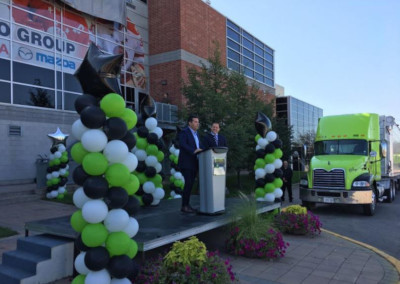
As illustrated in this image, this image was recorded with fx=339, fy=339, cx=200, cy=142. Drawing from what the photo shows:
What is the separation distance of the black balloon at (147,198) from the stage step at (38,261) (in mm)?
3009

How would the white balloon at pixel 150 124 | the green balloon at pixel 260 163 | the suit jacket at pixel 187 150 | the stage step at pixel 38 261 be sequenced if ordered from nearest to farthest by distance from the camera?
the stage step at pixel 38 261, the suit jacket at pixel 187 150, the white balloon at pixel 150 124, the green balloon at pixel 260 163

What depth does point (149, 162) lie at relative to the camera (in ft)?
26.4

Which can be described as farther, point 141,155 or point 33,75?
point 33,75

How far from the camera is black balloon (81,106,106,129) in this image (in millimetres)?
3752

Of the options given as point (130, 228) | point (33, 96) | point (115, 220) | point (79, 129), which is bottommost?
point (130, 228)

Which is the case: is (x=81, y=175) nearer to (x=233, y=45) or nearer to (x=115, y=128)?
(x=115, y=128)

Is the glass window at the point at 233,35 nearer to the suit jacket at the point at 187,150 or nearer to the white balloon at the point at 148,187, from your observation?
the white balloon at the point at 148,187

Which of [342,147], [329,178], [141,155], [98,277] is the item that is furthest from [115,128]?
[342,147]

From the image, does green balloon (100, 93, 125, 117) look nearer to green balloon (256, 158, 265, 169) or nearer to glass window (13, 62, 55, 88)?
green balloon (256, 158, 265, 169)

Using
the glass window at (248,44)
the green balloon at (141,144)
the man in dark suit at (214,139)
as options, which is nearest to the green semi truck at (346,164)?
the man in dark suit at (214,139)

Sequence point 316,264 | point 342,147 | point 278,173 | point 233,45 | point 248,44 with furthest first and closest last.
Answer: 1. point 248,44
2. point 233,45
3. point 342,147
4. point 278,173
5. point 316,264

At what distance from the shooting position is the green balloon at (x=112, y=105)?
391cm

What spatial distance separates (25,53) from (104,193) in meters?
16.1

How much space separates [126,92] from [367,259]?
1896 centimetres
